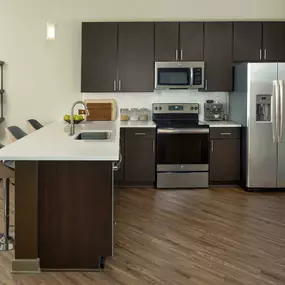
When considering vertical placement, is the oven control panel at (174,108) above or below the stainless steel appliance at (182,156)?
above

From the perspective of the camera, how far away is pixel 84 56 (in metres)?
6.31

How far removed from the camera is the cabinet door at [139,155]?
19.9ft

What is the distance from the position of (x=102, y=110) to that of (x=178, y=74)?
4.00 feet

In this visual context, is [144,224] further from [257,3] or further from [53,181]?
[257,3]

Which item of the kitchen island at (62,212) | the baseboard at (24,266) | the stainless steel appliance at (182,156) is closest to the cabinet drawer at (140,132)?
the stainless steel appliance at (182,156)

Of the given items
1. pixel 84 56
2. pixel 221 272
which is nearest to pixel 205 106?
pixel 84 56

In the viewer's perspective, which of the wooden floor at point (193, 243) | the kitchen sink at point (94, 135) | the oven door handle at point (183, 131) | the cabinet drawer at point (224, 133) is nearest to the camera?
the wooden floor at point (193, 243)

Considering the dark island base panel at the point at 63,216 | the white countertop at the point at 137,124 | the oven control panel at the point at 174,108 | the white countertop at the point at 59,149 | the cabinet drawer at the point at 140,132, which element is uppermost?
the oven control panel at the point at 174,108

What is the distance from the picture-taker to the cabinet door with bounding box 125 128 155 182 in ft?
19.9

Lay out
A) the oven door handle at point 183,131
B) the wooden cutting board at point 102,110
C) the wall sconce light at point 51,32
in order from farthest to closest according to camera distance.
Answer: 1. the wooden cutting board at point 102,110
2. the wall sconce light at point 51,32
3. the oven door handle at point 183,131

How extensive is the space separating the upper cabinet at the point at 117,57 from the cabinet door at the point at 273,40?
5.31 feet

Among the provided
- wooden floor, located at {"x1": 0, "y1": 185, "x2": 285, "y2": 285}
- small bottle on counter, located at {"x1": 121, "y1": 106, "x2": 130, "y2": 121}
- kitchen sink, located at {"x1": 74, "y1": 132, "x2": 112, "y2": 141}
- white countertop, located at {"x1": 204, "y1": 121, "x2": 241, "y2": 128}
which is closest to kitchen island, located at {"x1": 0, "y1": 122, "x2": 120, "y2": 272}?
wooden floor, located at {"x1": 0, "y1": 185, "x2": 285, "y2": 285}

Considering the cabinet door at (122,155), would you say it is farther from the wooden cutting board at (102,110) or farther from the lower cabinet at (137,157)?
the wooden cutting board at (102,110)

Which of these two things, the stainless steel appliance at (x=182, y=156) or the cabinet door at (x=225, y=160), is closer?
the stainless steel appliance at (x=182, y=156)
